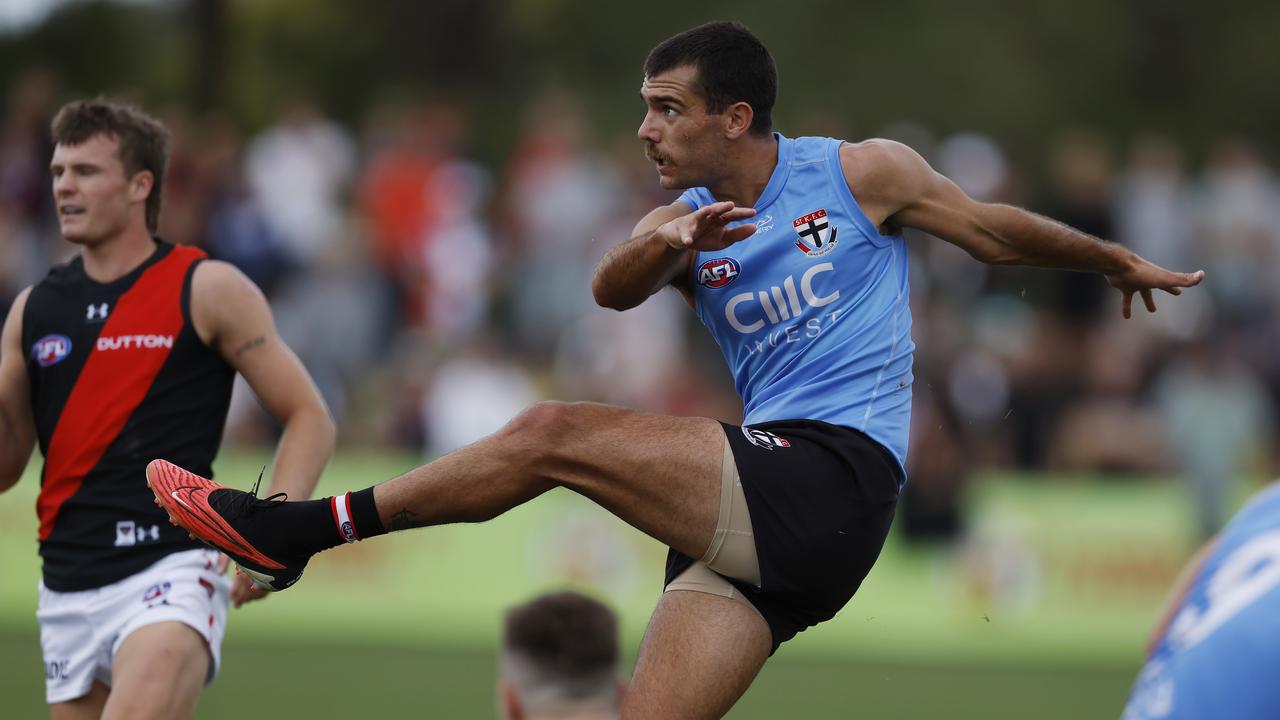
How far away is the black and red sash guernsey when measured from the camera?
6.16 meters

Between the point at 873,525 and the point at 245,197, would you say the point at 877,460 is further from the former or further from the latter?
the point at 245,197

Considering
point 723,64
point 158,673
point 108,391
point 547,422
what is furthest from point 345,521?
point 723,64

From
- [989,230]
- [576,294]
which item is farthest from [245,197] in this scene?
[989,230]

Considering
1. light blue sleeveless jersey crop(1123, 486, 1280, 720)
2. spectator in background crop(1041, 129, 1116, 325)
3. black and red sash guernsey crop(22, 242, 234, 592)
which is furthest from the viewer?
spectator in background crop(1041, 129, 1116, 325)

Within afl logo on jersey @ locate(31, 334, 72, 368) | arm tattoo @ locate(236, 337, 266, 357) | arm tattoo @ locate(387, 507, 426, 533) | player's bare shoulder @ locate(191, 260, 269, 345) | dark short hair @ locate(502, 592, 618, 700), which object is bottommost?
dark short hair @ locate(502, 592, 618, 700)

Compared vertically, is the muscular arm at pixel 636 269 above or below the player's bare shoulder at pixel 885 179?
below

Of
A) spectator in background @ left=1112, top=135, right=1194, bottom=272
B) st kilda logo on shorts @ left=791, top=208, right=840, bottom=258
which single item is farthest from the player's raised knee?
spectator in background @ left=1112, top=135, right=1194, bottom=272

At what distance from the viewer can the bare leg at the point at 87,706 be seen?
6109 mm

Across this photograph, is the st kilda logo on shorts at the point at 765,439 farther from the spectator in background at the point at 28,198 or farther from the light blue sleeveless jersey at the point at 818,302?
the spectator in background at the point at 28,198

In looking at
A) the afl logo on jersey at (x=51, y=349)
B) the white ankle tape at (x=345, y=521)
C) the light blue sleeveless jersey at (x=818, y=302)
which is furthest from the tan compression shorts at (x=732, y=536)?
the afl logo on jersey at (x=51, y=349)

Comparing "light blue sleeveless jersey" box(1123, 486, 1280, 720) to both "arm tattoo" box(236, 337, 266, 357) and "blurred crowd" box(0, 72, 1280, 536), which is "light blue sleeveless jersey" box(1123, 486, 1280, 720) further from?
"blurred crowd" box(0, 72, 1280, 536)

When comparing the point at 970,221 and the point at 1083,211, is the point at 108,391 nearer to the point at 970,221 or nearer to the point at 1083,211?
the point at 970,221

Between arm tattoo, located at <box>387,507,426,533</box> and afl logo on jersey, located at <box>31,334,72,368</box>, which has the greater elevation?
afl logo on jersey, located at <box>31,334,72,368</box>

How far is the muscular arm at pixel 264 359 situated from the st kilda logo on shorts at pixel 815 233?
6.46ft
